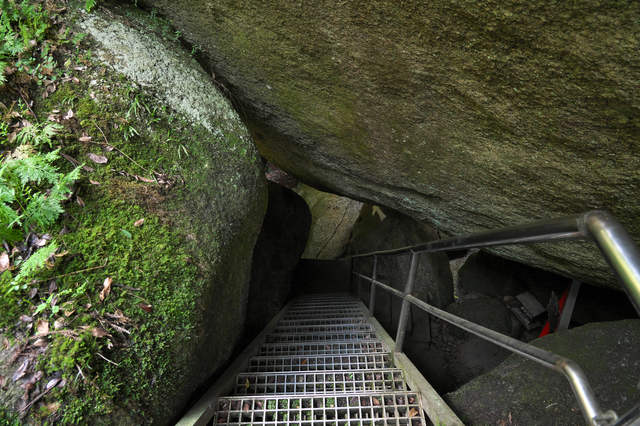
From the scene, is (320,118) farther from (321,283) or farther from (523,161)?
(321,283)

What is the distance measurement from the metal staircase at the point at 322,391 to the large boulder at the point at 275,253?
7.07 ft

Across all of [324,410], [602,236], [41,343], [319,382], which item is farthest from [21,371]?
[602,236]

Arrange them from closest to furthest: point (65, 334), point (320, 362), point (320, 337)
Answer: point (65, 334) → point (320, 362) → point (320, 337)

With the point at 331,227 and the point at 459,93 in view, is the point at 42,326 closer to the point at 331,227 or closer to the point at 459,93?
the point at 459,93

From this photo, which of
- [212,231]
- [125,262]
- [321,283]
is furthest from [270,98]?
[321,283]

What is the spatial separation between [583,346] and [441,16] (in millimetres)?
2796

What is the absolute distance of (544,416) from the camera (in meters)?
2.03

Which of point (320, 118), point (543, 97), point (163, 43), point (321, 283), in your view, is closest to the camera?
point (543, 97)

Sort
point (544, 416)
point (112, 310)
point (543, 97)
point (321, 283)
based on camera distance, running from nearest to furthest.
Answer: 1. point (112, 310)
2. point (543, 97)
3. point (544, 416)
4. point (321, 283)

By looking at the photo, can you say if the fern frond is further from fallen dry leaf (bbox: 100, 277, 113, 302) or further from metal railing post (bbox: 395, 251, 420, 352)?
metal railing post (bbox: 395, 251, 420, 352)

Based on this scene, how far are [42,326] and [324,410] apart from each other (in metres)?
1.51

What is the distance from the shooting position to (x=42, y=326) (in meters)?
1.55

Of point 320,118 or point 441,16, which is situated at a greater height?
point 441,16

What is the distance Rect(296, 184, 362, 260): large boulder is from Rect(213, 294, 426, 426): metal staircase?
7.40 m
